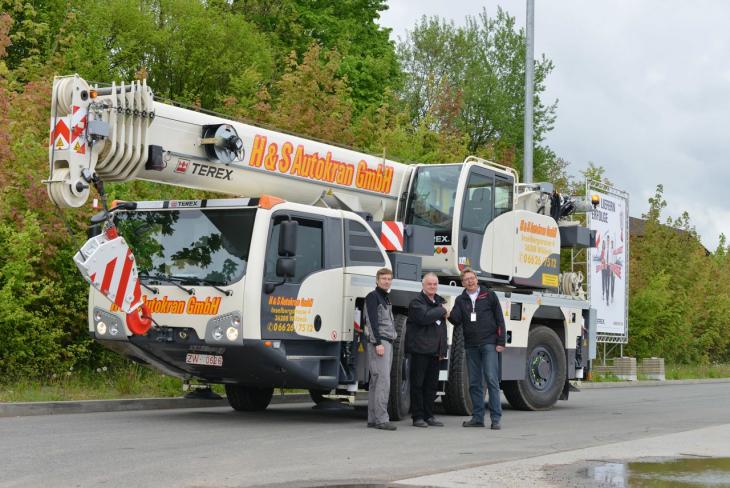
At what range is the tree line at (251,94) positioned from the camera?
55.1 feet

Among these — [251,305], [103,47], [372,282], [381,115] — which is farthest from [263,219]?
[103,47]

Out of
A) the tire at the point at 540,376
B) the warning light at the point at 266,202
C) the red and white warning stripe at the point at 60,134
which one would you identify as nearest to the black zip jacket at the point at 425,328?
the warning light at the point at 266,202

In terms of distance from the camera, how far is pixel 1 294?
49.7ft

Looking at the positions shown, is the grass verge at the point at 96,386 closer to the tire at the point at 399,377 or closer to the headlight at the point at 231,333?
the headlight at the point at 231,333

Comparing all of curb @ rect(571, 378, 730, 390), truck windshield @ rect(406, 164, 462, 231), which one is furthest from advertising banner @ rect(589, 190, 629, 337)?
truck windshield @ rect(406, 164, 462, 231)

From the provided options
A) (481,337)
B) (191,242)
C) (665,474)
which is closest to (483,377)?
(481,337)

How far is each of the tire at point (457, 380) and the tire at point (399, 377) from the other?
1.17 m

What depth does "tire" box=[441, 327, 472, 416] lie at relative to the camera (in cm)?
1512

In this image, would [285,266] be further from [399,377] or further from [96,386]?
A: [96,386]

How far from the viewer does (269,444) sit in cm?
1089

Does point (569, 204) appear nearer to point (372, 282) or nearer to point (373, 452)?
point (372, 282)

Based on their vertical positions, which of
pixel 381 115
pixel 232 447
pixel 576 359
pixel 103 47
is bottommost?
pixel 232 447

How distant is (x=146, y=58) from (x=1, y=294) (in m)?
24.6

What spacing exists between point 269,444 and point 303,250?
2839mm
